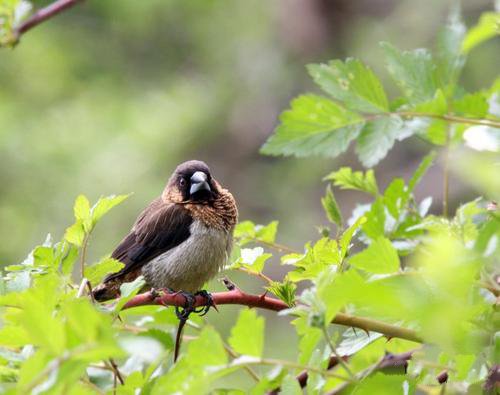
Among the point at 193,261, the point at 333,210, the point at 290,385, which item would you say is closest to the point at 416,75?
the point at 333,210

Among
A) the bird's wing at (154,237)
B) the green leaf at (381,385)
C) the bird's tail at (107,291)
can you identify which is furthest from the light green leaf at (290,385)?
the bird's wing at (154,237)

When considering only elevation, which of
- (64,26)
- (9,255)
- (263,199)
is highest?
(64,26)

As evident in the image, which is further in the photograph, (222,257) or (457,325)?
(222,257)

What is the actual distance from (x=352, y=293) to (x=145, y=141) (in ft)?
26.7

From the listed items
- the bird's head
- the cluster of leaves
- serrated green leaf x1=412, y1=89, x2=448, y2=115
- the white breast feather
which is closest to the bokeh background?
the bird's head

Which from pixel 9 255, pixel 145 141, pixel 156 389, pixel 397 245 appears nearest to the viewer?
pixel 156 389

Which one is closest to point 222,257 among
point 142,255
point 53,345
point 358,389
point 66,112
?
point 142,255

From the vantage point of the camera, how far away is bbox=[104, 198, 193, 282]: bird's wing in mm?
3248

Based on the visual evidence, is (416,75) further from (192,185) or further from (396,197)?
(192,185)

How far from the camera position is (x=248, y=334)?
1.23 metres

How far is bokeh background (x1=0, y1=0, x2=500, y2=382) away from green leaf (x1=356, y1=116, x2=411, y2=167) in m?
6.30

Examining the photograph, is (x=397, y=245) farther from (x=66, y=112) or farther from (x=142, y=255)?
(x=66, y=112)

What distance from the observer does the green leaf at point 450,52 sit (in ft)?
6.50

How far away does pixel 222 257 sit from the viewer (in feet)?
10.3
